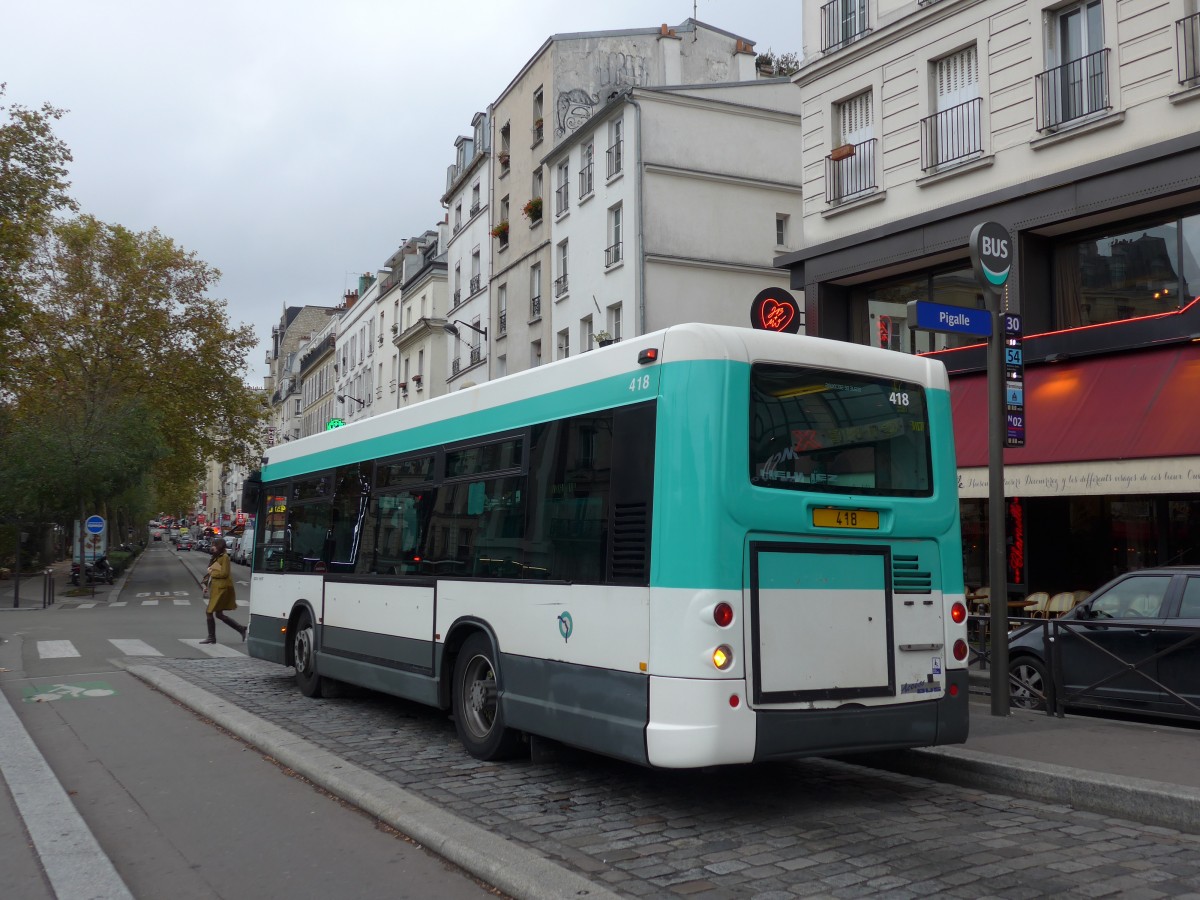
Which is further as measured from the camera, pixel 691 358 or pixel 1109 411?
pixel 1109 411

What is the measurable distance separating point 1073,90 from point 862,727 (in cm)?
1203

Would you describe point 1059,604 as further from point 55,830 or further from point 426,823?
point 55,830

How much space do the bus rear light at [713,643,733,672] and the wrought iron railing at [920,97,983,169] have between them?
12748mm

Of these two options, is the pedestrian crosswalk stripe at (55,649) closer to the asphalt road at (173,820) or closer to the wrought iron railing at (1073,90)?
the asphalt road at (173,820)

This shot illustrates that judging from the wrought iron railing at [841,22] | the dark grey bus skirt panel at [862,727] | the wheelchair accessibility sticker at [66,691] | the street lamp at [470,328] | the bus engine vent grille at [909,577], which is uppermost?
the wrought iron railing at [841,22]

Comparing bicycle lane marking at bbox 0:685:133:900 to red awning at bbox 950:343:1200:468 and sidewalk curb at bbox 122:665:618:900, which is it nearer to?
sidewalk curb at bbox 122:665:618:900

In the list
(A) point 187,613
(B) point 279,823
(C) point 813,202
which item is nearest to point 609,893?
(B) point 279,823

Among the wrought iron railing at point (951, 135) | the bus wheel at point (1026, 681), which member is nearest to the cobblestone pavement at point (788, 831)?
the bus wheel at point (1026, 681)

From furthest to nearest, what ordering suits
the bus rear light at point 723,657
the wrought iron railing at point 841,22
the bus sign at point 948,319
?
the wrought iron railing at point 841,22 < the bus sign at point 948,319 < the bus rear light at point 723,657

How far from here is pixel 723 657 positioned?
575 centimetres

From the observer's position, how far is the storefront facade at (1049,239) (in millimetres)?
13422

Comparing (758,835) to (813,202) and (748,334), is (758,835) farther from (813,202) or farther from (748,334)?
(813,202)

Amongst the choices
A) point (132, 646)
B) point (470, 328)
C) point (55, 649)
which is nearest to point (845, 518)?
point (132, 646)

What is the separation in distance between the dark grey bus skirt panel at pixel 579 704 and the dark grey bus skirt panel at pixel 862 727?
67 cm
